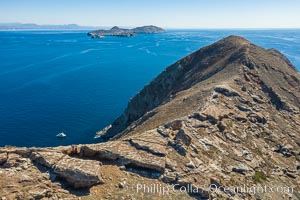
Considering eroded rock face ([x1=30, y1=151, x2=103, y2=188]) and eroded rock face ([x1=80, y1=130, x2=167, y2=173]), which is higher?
eroded rock face ([x1=30, y1=151, x2=103, y2=188])

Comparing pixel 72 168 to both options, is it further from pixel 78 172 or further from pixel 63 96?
pixel 63 96

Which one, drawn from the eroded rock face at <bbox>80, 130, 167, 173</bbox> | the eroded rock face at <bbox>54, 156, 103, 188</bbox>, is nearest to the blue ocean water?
the eroded rock face at <bbox>80, 130, 167, 173</bbox>

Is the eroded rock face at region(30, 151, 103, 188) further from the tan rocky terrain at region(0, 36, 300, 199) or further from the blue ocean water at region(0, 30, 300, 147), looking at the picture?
the blue ocean water at region(0, 30, 300, 147)

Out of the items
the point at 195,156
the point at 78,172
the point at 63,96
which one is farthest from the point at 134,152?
the point at 63,96

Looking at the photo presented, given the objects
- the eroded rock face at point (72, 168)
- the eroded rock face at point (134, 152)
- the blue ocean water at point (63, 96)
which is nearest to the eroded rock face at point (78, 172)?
the eroded rock face at point (72, 168)

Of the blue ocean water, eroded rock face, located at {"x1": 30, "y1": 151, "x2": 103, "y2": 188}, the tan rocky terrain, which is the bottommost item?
the blue ocean water

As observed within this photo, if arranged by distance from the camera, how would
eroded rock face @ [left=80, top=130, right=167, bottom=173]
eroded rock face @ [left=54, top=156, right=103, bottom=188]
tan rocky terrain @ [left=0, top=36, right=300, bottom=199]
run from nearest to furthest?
eroded rock face @ [left=54, top=156, right=103, bottom=188]
tan rocky terrain @ [left=0, top=36, right=300, bottom=199]
eroded rock face @ [left=80, top=130, right=167, bottom=173]

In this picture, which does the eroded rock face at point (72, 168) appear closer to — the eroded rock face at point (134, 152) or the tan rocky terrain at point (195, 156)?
the tan rocky terrain at point (195, 156)

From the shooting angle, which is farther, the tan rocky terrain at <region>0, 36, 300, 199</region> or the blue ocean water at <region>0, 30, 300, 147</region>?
the blue ocean water at <region>0, 30, 300, 147</region>

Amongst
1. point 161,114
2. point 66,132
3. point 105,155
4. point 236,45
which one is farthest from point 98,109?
point 105,155
